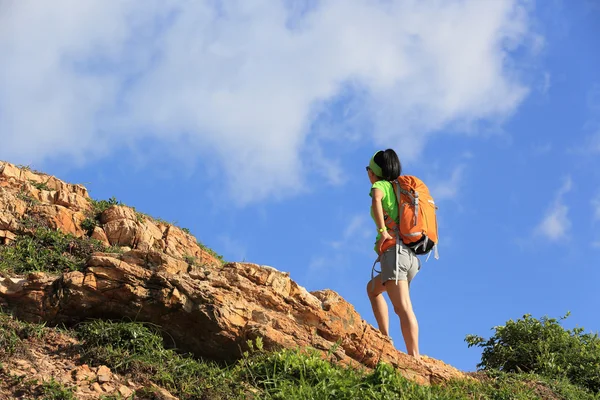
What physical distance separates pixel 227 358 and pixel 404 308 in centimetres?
251

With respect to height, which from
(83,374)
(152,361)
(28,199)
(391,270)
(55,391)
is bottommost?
(55,391)

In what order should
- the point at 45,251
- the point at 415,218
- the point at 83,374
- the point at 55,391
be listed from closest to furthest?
the point at 55,391, the point at 83,374, the point at 415,218, the point at 45,251

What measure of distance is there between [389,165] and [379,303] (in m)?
Result: 1.88

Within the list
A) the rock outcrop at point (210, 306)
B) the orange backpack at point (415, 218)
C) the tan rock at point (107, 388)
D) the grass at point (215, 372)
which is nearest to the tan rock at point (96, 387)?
the tan rock at point (107, 388)

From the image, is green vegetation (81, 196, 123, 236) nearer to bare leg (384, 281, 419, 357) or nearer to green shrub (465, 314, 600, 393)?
bare leg (384, 281, 419, 357)

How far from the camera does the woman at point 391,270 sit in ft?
32.1

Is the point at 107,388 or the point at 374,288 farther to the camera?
the point at 374,288

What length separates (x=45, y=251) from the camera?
11.0 metres

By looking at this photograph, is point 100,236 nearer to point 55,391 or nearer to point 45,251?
point 45,251

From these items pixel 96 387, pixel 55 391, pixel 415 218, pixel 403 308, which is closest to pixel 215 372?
pixel 96 387

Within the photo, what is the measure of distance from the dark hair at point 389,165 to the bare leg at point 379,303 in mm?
1411

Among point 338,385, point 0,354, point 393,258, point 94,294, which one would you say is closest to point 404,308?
point 393,258

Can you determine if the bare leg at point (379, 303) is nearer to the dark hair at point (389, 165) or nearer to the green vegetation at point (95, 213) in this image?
the dark hair at point (389, 165)

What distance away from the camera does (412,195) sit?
10.2 m
